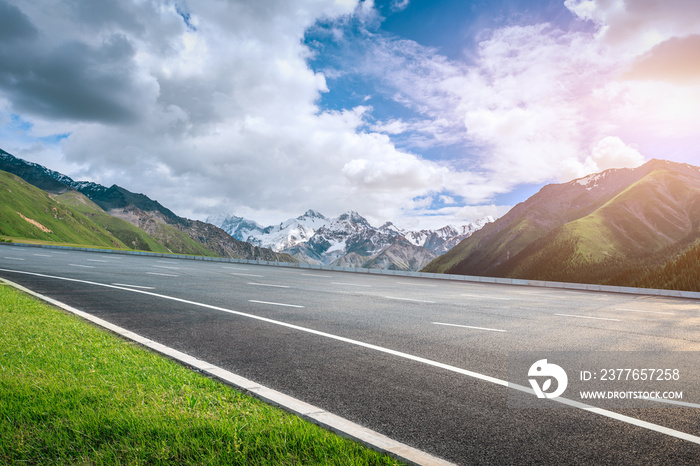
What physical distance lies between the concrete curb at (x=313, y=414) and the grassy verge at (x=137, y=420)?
0.12 meters

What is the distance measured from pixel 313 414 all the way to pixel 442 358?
2.78m

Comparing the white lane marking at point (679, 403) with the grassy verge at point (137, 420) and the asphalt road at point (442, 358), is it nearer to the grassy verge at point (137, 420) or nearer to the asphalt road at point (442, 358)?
the asphalt road at point (442, 358)

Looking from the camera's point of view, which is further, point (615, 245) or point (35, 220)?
point (35, 220)

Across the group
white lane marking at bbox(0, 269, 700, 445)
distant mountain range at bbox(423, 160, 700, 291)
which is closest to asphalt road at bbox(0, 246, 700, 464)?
white lane marking at bbox(0, 269, 700, 445)

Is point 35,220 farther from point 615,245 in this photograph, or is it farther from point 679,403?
point 615,245

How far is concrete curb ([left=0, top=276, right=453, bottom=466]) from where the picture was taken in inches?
118

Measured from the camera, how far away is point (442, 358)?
5.92 m

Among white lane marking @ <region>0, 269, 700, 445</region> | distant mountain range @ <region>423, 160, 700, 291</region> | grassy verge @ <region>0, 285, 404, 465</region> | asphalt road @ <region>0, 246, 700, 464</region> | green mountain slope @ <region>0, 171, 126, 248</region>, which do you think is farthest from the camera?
green mountain slope @ <region>0, 171, 126, 248</region>

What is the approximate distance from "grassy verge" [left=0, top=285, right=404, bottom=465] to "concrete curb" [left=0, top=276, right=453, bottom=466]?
0.39 ft

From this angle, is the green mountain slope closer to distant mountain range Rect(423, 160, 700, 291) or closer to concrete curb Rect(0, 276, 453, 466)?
concrete curb Rect(0, 276, 453, 466)

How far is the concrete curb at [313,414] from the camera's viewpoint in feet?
9.84

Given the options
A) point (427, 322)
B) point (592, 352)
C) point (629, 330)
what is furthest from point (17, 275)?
point (629, 330)

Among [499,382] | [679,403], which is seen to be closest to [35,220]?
[499,382]

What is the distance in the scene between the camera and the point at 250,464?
2.90 metres
